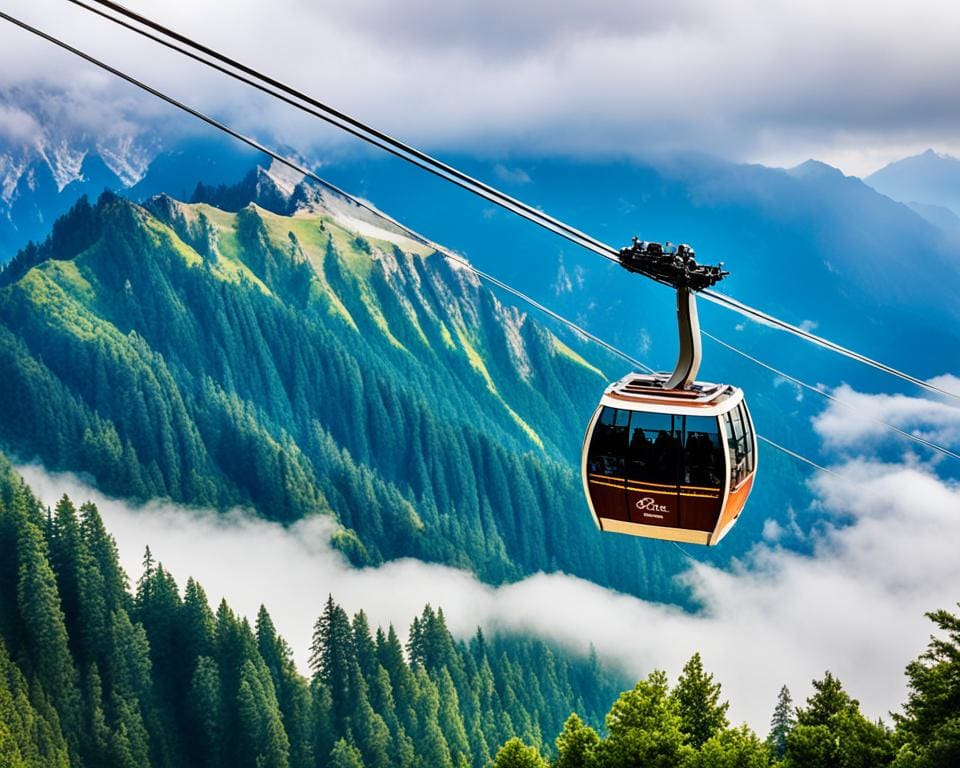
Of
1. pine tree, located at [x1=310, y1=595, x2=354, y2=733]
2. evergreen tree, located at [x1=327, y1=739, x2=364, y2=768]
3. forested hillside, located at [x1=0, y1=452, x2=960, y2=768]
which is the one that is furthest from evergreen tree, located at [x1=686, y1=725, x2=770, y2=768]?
pine tree, located at [x1=310, y1=595, x2=354, y2=733]

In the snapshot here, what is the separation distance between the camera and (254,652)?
520 ft

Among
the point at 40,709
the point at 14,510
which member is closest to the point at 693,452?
the point at 40,709

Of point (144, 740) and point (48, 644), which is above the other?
point (48, 644)

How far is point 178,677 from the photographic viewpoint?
16138 cm

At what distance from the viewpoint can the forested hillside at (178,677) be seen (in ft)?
495

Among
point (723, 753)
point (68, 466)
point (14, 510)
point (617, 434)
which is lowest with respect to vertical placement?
point (723, 753)

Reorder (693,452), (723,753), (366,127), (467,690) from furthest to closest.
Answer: (467,690) → (723,753) → (693,452) → (366,127)

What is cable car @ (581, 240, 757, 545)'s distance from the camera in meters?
23.8

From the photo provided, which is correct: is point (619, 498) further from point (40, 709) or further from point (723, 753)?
point (40, 709)

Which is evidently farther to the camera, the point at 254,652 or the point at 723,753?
the point at 254,652

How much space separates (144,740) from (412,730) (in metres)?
38.1

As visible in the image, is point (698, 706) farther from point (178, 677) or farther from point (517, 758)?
point (178, 677)

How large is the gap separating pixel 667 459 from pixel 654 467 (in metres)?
0.37

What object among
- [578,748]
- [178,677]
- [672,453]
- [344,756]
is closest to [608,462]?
[672,453]
